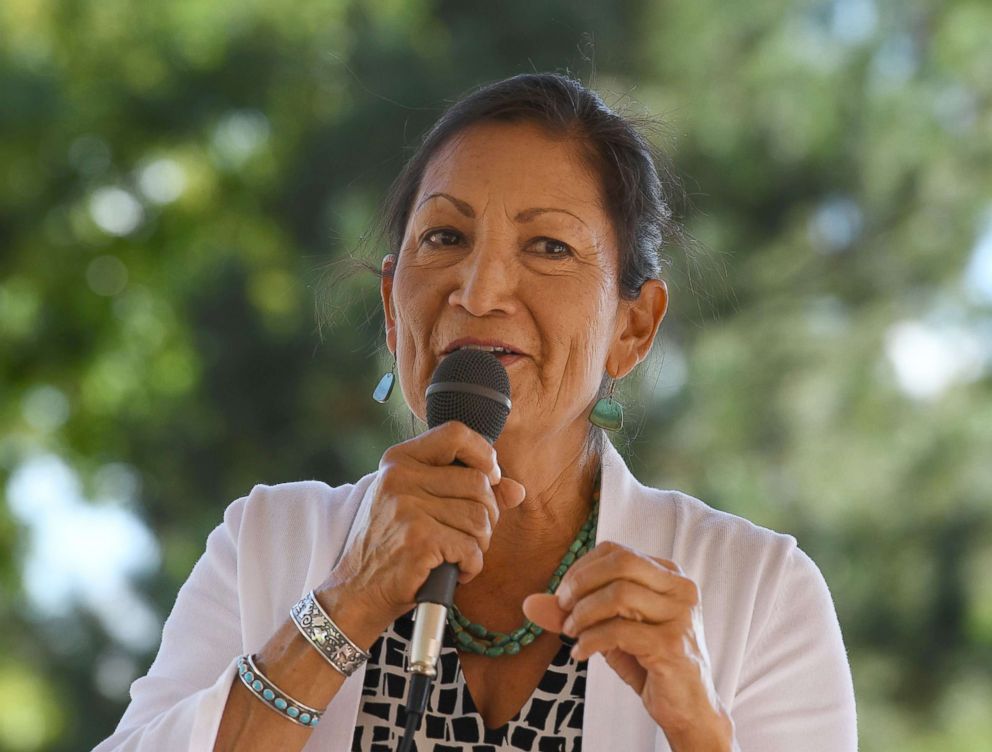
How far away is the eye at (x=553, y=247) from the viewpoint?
2213 millimetres

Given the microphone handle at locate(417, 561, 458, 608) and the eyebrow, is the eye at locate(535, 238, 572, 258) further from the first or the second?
the microphone handle at locate(417, 561, 458, 608)

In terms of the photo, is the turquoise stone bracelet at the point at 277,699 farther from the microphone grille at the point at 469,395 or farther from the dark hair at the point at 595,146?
the dark hair at the point at 595,146

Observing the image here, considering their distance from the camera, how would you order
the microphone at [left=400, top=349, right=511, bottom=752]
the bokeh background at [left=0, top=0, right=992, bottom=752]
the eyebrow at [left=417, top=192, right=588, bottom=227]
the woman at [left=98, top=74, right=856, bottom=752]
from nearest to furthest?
the microphone at [left=400, top=349, right=511, bottom=752], the woman at [left=98, top=74, right=856, bottom=752], the eyebrow at [left=417, top=192, right=588, bottom=227], the bokeh background at [left=0, top=0, right=992, bottom=752]

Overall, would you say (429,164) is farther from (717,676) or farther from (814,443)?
(814,443)

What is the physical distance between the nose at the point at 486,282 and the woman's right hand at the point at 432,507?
35 cm

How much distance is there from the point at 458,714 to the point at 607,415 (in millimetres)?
554

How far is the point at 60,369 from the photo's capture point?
9938mm

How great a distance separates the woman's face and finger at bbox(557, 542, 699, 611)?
43 cm

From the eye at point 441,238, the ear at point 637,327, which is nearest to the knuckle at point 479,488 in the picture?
the eye at point 441,238

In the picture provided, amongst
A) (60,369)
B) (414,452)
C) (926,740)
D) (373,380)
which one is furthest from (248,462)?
(414,452)

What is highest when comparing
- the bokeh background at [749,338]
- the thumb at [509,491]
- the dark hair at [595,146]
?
the bokeh background at [749,338]

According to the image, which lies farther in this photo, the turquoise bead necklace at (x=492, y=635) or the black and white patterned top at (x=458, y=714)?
the turquoise bead necklace at (x=492, y=635)

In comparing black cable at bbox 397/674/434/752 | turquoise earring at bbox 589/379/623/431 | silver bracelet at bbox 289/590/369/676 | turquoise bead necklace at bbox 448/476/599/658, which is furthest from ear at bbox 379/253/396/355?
black cable at bbox 397/674/434/752

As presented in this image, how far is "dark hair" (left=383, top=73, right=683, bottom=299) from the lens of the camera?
2.35 meters
